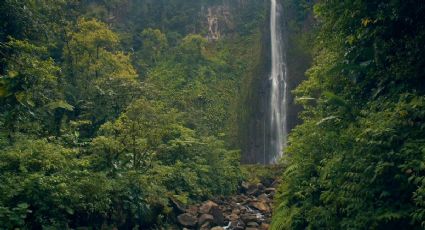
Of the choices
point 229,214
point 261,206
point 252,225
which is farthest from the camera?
point 261,206

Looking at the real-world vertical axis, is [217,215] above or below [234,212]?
above

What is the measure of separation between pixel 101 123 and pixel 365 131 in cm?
1220

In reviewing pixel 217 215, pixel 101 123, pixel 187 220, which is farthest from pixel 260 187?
pixel 101 123

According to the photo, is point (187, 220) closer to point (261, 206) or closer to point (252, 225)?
point (252, 225)

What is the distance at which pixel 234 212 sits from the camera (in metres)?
14.2

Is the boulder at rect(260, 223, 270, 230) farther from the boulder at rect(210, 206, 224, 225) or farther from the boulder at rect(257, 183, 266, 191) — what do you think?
the boulder at rect(257, 183, 266, 191)

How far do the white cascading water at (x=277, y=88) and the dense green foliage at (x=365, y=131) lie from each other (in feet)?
57.0

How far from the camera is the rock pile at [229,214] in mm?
12288

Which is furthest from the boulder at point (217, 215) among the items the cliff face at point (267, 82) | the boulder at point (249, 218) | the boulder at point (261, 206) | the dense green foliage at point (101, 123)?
the cliff face at point (267, 82)

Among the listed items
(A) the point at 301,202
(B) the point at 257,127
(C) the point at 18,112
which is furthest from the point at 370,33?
(B) the point at 257,127

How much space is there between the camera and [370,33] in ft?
25.3

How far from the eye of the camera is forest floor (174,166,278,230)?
40.5 feet

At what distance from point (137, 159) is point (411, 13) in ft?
27.1

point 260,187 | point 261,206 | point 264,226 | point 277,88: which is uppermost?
point 277,88
